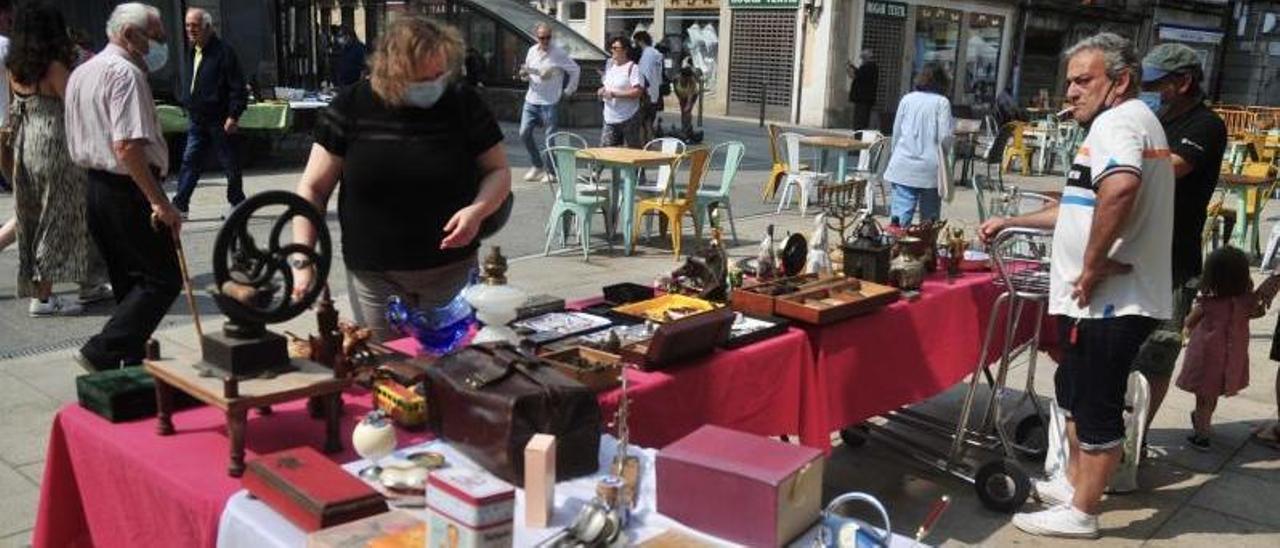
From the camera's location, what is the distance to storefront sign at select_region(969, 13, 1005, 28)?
2428cm

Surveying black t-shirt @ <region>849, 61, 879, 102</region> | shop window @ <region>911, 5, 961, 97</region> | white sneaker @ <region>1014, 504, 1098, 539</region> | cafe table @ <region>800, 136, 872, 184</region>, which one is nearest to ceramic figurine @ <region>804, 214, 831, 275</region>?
white sneaker @ <region>1014, 504, 1098, 539</region>

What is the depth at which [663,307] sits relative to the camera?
125 inches

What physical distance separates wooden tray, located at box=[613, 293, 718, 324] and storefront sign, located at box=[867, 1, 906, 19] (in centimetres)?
1997

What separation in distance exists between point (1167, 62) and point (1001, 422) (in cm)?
146

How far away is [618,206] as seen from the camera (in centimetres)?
834

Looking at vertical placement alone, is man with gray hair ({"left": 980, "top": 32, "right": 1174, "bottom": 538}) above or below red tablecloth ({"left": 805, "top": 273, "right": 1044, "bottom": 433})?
above

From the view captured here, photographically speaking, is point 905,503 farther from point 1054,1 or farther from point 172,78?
point 1054,1

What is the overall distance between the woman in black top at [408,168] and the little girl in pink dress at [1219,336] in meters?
3.18

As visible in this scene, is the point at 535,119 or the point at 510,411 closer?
the point at 510,411

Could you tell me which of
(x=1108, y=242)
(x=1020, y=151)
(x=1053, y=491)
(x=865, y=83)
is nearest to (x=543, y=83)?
(x=1020, y=151)

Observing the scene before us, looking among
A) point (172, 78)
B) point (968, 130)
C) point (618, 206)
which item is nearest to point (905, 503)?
point (618, 206)

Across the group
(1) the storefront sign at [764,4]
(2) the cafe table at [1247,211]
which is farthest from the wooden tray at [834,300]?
(1) the storefront sign at [764,4]

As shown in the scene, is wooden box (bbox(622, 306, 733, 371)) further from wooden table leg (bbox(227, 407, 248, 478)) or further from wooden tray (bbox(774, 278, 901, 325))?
wooden table leg (bbox(227, 407, 248, 478))

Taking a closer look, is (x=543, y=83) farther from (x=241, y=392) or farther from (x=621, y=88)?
(x=241, y=392)
